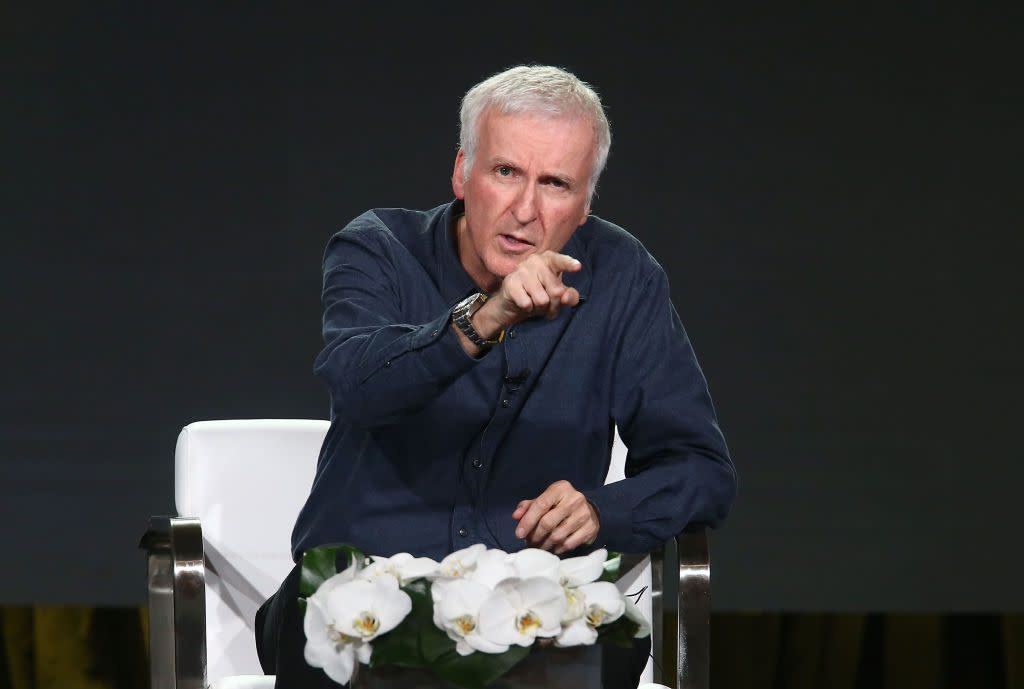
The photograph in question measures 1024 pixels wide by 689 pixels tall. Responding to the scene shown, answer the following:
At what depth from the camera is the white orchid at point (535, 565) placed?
133 centimetres

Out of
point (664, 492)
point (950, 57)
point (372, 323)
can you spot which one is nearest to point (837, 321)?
point (950, 57)

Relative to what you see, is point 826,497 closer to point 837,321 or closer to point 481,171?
point 837,321

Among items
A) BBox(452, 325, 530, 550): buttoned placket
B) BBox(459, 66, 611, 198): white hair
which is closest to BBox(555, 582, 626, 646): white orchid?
BBox(452, 325, 530, 550): buttoned placket

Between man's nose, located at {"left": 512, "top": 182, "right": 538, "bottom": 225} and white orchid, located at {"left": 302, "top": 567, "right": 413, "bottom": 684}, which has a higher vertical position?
man's nose, located at {"left": 512, "top": 182, "right": 538, "bottom": 225}

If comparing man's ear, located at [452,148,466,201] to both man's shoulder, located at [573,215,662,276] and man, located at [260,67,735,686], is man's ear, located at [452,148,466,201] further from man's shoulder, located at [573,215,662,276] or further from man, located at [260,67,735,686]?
man's shoulder, located at [573,215,662,276]

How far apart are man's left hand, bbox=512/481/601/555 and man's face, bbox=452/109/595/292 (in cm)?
34

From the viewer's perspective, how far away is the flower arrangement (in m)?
1.29

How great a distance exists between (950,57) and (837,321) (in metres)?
0.75

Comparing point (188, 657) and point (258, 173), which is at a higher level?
point (258, 173)

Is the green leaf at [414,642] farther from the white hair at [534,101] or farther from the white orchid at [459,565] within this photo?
the white hair at [534,101]

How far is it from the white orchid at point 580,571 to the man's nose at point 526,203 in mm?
674

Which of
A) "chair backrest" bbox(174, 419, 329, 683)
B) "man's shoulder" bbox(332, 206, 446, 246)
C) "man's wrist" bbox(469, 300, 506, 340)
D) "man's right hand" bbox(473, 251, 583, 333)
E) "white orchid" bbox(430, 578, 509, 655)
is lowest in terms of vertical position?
"chair backrest" bbox(174, 419, 329, 683)

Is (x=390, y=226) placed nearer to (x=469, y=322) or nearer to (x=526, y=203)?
(x=526, y=203)

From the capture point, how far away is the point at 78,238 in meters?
3.52
